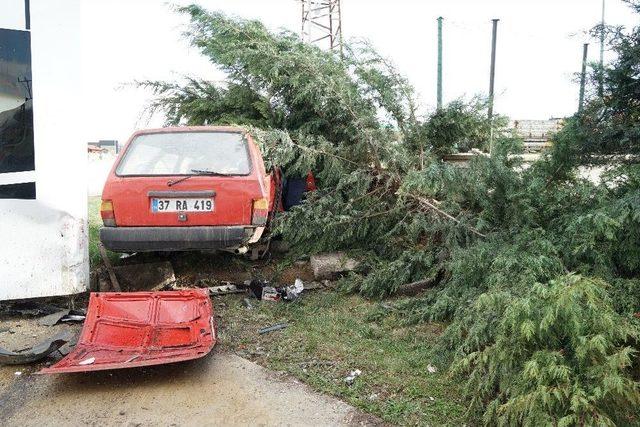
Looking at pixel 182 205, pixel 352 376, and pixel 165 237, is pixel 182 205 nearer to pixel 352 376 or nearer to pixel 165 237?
pixel 165 237

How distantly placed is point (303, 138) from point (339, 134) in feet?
2.31

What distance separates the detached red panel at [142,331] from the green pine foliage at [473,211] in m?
1.63

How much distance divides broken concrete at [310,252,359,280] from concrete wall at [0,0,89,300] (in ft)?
8.07

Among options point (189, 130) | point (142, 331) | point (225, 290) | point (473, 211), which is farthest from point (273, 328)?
point (189, 130)

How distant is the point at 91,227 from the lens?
27.9 ft

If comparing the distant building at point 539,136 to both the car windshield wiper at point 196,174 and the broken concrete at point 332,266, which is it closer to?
the broken concrete at point 332,266

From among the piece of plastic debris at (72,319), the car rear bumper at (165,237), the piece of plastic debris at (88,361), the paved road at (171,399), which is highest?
the car rear bumper at (165,237)

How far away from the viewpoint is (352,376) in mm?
3529

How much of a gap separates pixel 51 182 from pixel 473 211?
4.24m

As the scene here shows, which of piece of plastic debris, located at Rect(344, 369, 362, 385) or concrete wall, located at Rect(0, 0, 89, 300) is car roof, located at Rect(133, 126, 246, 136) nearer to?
concrete wall, located at Rect(0, 0, 89, 300)

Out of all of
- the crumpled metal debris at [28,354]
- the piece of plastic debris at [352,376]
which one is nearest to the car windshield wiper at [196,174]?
the crumpled metal debris at [28,354]

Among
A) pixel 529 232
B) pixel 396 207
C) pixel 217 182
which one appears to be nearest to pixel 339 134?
pixel 396 207

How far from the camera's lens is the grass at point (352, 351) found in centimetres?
316

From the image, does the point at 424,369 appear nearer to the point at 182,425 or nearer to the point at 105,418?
the point at 182,425
